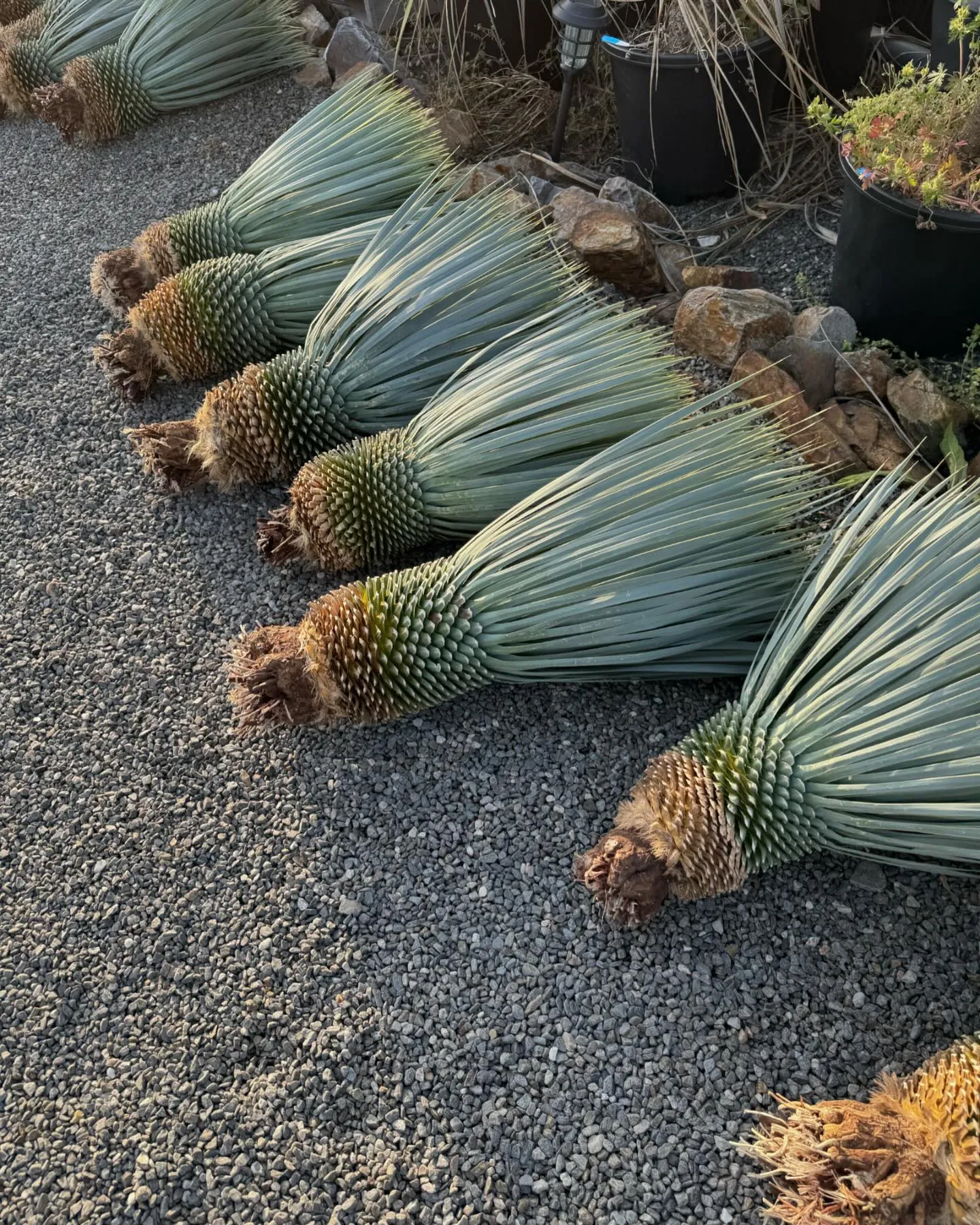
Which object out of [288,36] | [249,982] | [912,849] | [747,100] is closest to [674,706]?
[912,849]

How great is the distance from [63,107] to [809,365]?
2844 millimetres

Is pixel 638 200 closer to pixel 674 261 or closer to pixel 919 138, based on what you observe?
pixel 674 261

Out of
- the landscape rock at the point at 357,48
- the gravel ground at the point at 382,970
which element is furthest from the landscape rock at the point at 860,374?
the landscape rock at the point at 357,48

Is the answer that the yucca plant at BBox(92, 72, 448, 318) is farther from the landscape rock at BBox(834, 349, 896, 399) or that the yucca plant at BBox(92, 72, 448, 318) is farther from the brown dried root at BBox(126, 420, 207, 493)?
the landscape rock at BBox(834, 349, 896, 399)

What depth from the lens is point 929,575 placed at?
5.76 feet

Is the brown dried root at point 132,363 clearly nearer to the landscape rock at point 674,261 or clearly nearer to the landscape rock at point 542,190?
the landscape rock at point 542,190

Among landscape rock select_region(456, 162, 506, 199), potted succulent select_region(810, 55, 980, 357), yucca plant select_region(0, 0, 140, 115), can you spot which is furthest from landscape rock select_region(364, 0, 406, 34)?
potted succulent select_region(810, 55, 980, 357)

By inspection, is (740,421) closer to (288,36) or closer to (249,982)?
(249,982)

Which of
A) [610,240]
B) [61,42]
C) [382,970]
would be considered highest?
[61,42]

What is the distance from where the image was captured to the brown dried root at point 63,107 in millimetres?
3758

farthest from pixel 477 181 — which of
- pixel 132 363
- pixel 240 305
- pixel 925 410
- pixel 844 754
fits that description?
pixel 844 754

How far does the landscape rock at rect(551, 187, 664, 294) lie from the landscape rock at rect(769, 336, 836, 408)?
0.50 m

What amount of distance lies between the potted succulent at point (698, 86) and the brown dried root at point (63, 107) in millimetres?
1902

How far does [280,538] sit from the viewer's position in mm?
2318
